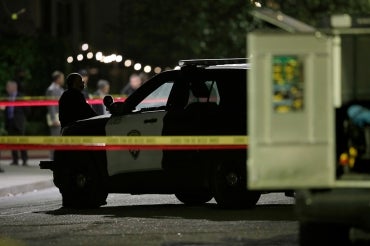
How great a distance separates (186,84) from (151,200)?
275 centimetres

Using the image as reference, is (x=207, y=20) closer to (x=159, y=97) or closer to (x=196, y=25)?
(x=196, y=25)

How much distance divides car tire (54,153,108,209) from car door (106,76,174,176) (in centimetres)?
26

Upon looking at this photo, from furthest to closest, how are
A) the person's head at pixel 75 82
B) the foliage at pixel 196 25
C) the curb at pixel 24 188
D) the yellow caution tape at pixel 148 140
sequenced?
1. the foliage at pixel 196 25
2. the curb at pixel 24 188
3. the person's head at pixel 75 82
4. the yellow caution tape at pixel 148 140

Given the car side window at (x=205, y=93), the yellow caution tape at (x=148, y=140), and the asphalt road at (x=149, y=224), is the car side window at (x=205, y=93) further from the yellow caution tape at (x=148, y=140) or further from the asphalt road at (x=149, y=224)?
the asphalt road at (x=149, y=224)

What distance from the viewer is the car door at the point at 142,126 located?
1695 centimetres

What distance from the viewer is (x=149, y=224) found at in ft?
50.4

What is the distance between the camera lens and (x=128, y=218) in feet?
53.2

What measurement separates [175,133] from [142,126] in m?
0.48

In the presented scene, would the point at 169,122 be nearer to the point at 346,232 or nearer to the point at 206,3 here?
the point at 346,232

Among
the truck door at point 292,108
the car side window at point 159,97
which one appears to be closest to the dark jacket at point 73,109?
the car side window at point 159,97

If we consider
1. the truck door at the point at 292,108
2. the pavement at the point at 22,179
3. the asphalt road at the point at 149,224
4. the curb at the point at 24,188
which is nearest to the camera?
the truck door at the point at 292,108

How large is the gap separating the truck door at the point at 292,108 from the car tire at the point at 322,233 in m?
0.75

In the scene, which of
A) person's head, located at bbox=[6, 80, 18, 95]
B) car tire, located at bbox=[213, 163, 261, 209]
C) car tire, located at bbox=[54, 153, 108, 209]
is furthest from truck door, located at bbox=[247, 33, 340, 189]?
person's head, located at bbox=[6, 80, 18, 95]

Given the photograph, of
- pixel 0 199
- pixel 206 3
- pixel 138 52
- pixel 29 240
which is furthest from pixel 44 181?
pixel 138 52
